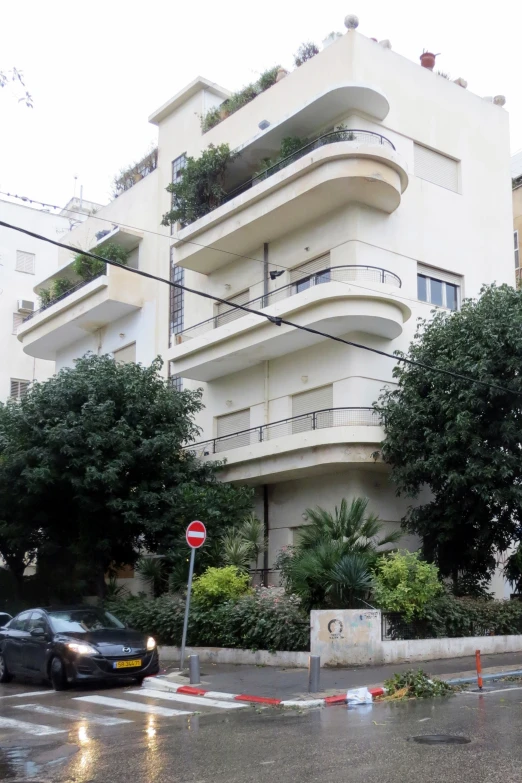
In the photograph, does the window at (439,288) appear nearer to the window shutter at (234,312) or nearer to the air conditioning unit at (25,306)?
the window shutter at (234,312)

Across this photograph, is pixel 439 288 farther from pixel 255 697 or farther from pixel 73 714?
pixel 73 714

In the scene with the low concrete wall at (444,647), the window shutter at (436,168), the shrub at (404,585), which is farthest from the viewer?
the window shutter at (436,168)

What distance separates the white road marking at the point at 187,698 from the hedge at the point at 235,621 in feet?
10.7

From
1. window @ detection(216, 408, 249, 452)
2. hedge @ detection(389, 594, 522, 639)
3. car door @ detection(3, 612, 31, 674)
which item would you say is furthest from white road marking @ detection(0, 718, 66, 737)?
window @ detection(216, 408, 249, 452)

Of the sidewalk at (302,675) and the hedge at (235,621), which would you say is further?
the hedge at (235,621)

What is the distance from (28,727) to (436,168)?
21639 mm

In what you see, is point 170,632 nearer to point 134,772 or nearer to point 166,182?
point 134,772

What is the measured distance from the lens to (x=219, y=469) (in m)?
25.2

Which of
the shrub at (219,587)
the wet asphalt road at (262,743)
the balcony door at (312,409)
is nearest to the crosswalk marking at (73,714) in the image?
the wet asphalt road at (262,743)

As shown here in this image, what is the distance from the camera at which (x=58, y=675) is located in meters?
14.9

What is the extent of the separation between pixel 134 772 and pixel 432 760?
285 centimetres

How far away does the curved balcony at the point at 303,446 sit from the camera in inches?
866

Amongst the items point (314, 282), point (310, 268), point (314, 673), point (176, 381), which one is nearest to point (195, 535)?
point (314, 673)

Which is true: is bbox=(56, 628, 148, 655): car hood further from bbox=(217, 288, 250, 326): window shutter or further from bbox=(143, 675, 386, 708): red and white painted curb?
bbox=(217, 288, 250, 326): window shutter
